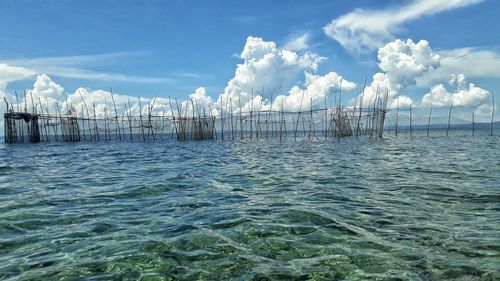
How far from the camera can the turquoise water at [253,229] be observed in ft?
20.2

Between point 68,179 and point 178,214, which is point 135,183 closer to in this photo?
point 68,179

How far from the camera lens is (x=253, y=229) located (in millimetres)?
8242

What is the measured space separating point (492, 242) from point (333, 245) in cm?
273

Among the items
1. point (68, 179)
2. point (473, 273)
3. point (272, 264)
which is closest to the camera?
point (473, 273)

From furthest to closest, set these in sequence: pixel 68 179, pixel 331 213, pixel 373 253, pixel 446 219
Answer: pixel 68 179 < pixel 331 213 < pixel 446 219 < pixel 373 253

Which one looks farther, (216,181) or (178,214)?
(216,181)

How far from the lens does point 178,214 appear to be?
970cm

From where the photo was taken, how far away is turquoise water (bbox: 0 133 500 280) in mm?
6148

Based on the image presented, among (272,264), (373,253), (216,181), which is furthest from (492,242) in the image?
(216,181)

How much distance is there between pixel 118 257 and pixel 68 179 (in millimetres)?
10677

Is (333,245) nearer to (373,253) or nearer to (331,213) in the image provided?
(373,253)

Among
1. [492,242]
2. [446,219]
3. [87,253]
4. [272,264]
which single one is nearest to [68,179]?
[87,253]

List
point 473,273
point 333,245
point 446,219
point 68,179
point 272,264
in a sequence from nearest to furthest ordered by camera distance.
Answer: point 473,273, point 272,264, point 333,245, point 446,219, point 68,179

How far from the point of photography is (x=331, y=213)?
957cm
